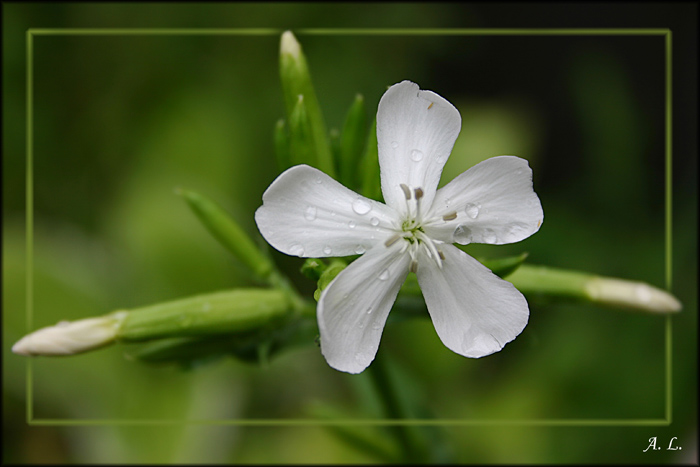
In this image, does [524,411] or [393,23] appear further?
[393,23]

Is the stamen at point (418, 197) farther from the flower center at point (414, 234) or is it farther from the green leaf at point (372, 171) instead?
the green leaf at point (372, 171)

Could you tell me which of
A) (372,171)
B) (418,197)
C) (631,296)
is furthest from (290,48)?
(631,296)

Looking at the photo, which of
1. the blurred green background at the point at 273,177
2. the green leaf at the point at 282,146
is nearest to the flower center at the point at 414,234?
the green leaf at the point at 282,146

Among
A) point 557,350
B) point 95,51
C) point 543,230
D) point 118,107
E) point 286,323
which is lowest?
point 557,350

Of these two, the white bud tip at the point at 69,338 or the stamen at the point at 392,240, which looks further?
the white bud tip at the point at 69,338

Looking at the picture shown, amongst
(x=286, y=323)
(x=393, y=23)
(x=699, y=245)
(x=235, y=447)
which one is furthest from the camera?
(x=393, y=23)

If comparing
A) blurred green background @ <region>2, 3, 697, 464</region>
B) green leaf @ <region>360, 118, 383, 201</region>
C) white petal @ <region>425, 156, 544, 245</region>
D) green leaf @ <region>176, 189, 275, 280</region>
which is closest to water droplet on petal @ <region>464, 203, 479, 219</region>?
white petal @ <region>425, 156, 544, 245</region>

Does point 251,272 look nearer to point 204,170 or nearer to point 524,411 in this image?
point 204,170

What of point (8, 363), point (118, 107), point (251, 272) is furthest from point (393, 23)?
point (8, 363)
